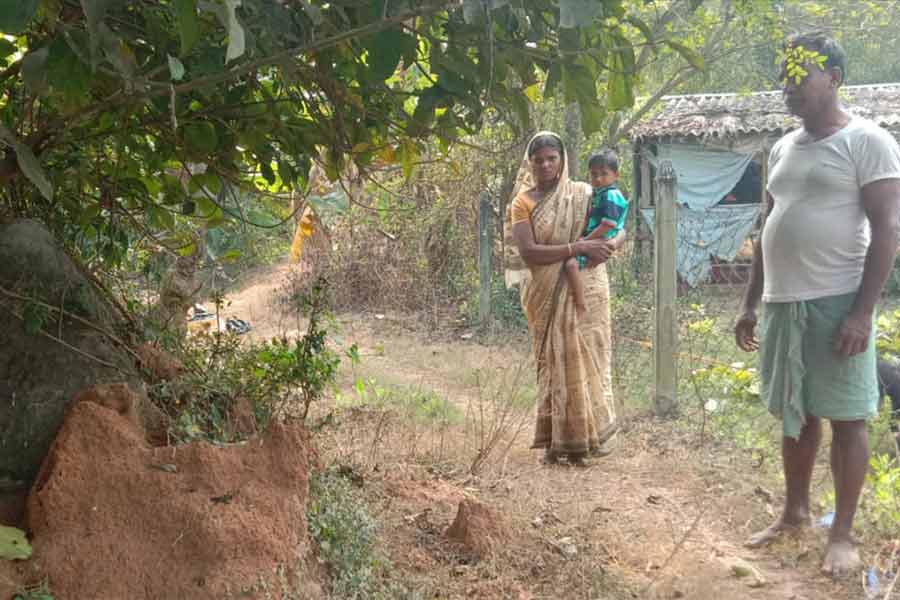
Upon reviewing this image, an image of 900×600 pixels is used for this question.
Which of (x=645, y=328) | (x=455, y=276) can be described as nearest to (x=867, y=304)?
(x=645, y=328)

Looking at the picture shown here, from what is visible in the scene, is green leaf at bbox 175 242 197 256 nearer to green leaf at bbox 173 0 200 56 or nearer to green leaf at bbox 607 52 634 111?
green leaf at bbox 607 52 634 111

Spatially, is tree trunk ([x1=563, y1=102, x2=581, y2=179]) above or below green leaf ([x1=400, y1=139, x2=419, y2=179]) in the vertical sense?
above

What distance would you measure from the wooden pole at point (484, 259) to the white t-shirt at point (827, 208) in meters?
6.13

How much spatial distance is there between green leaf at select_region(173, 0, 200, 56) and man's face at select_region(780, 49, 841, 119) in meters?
2.46

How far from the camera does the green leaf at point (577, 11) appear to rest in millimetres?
1373

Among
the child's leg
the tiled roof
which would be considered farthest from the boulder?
the tiled roof

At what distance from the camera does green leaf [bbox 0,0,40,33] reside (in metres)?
1.27

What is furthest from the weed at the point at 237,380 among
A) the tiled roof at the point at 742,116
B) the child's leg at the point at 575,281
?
the tiled roof at the point at 742,116

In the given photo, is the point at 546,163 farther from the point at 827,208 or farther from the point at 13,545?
the point at 13,545

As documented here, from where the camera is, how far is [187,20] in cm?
130

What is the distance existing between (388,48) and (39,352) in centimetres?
155

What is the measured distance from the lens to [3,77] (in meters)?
2.47

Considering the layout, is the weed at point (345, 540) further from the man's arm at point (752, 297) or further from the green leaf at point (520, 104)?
the man's arm at point (752, 297)

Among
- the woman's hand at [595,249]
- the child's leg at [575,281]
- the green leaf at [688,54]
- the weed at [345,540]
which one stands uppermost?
the green leaf at [688,54]
